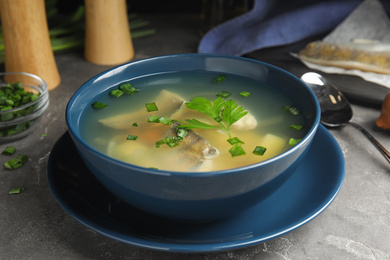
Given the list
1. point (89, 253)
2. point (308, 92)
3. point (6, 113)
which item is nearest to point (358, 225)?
Answer: point (308, 92)

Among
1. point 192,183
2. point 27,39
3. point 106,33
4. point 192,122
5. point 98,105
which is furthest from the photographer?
point 106,33

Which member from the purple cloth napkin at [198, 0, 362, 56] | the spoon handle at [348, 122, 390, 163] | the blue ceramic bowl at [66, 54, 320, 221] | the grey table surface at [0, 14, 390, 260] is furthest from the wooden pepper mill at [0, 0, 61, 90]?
the spoon handle at [348, 122, 390, 163]

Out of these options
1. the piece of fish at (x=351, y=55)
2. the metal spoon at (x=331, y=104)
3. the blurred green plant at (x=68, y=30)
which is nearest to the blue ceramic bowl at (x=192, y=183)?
the metal spoon at (x=331, y=104)

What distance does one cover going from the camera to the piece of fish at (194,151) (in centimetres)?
111

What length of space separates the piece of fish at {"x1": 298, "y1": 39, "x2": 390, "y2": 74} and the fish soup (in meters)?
0.66

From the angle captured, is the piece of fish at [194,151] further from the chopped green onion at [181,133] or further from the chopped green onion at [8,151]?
the chopped green onion at [8,151]

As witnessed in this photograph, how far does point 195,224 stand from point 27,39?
119 centimetres

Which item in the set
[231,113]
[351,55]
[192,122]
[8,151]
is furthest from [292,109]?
[8,151]

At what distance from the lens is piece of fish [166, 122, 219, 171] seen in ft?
3.64

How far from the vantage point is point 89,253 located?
113cm

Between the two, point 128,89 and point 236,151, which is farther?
point 128,89

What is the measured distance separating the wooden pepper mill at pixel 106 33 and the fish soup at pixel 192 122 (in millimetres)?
774

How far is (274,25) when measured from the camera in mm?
2211

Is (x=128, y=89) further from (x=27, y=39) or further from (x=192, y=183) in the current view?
(x=27, y=39)
